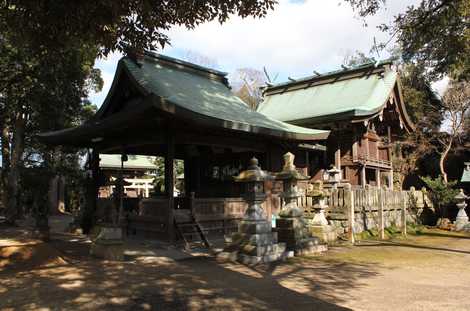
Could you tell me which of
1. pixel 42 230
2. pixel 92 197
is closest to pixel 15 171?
pixel 92 197

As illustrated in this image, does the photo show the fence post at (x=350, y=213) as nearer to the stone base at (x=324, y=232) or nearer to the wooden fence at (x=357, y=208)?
the wooden fence at (x=357, y=208)

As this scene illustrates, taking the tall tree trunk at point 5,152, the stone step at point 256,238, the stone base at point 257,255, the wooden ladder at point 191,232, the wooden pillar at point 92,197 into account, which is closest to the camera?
the stone base at point 257,255

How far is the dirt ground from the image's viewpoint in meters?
6.18

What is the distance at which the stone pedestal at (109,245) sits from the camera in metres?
9.94

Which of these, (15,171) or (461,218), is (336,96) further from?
(15,171)

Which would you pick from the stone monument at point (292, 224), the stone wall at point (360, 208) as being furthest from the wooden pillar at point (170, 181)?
the stone wall at point (360, 208)

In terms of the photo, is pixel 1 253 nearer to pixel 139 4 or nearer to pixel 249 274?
pixel 249 274

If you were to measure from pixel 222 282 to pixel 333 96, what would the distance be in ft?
54.4

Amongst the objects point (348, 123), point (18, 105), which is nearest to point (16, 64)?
point (18, 105)

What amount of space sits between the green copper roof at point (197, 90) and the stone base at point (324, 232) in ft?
11.1

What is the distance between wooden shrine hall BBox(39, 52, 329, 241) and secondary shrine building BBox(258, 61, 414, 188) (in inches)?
99.4

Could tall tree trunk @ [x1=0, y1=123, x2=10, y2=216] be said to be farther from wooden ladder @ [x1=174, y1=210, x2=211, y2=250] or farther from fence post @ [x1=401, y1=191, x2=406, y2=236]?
fence post @ [x1=401, y1=191, x2=406, y2=236]

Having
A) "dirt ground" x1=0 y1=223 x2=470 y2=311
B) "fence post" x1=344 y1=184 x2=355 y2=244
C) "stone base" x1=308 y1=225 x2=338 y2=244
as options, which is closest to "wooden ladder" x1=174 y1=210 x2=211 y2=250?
"dirt ground" x1=0 y1=223 x2=470 y2=311

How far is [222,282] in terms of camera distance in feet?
25.3
